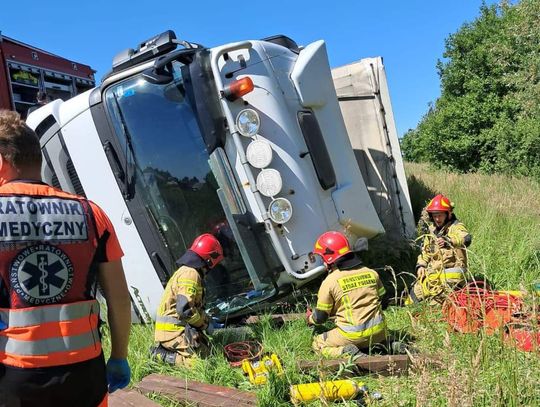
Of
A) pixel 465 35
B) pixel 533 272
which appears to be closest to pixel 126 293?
pixel 533 272

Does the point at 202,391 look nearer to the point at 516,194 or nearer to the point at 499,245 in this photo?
the point at 499,245

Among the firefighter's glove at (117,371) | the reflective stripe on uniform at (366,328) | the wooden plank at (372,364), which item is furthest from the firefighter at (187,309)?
the firefighter's glove at (117,371)

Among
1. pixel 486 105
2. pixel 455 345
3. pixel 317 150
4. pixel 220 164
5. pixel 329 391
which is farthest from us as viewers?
pixel 486 105

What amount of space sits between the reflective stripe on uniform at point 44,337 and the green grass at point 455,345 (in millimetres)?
1153

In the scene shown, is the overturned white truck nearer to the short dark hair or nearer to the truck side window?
the truck side window

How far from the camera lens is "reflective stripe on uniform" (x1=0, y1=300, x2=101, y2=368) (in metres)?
1.72

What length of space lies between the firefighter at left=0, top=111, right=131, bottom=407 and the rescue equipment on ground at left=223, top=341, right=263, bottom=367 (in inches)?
73.3

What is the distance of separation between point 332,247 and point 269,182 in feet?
2.16

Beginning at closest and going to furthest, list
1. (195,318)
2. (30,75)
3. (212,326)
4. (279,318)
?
(195,318) → (212,326) → (279,318) → (30,75)

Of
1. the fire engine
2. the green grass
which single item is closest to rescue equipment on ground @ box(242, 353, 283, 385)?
the green grass

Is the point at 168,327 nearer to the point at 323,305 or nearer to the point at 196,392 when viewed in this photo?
the point at 196,392

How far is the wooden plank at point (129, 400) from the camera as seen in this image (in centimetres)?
298

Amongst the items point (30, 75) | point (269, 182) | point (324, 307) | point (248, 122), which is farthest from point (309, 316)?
point (30, 75)

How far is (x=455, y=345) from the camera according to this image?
2.43 m
